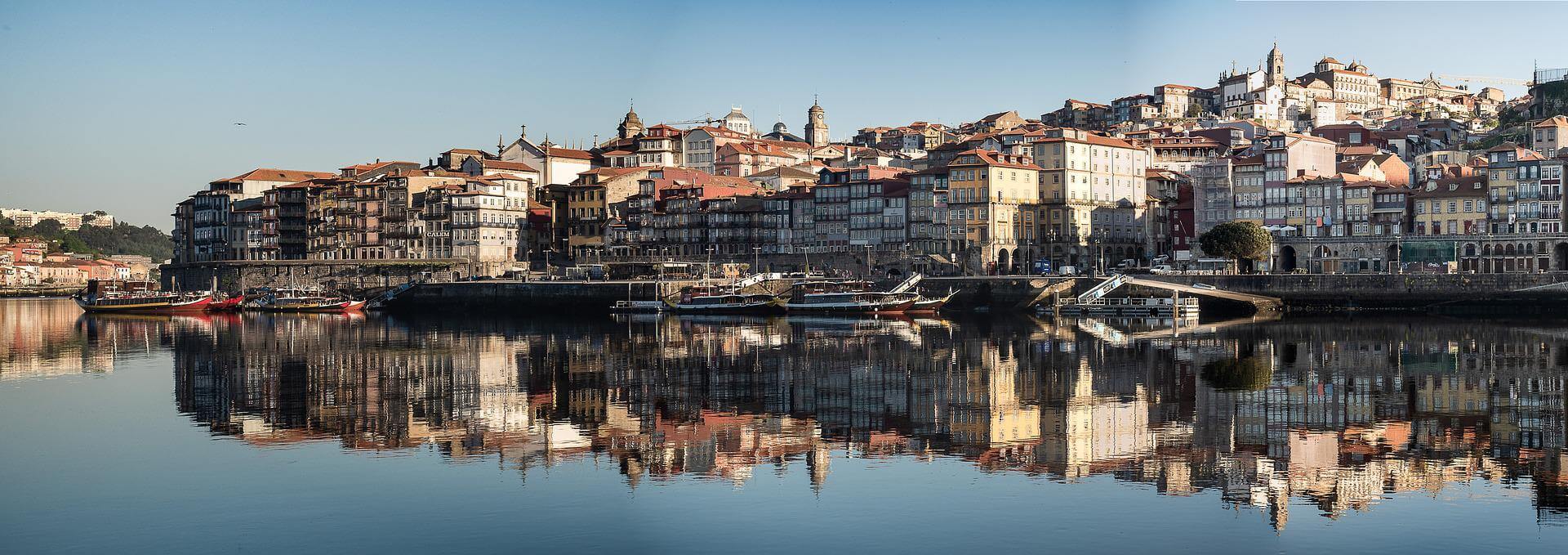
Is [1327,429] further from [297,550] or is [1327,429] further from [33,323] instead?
[33,323]

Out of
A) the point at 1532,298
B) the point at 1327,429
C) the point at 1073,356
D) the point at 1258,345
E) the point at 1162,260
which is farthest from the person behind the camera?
the point at 1162,260

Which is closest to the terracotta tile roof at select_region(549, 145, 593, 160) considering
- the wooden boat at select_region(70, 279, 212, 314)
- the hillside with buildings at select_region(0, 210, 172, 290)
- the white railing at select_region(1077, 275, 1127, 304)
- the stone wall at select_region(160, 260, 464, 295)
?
the stone wall at select_region(160, 260, 464, 295)

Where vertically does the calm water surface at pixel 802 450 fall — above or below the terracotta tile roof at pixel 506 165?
below

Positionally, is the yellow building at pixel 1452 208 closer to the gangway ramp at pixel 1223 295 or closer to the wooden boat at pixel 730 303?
the gangway ramp at pixel 1223 295

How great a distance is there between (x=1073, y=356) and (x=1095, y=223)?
41.1 m

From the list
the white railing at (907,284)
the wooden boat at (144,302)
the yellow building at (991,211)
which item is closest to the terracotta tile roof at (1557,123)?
the yellow building at (991,211)

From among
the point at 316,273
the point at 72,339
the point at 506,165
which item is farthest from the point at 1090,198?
the point at 72,339

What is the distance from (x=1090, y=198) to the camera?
7700 cm

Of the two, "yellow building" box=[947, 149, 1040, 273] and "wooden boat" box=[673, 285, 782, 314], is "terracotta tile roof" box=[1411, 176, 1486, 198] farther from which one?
"wooden boat" box=[673, 285, 782, 314]

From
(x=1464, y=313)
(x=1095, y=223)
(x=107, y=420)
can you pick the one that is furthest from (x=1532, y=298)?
(x=107, y=420)

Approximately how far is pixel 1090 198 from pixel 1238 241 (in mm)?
14164

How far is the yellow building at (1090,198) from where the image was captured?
75.4 m

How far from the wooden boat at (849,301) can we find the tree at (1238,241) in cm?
1345

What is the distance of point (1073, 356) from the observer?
36.8 meters
